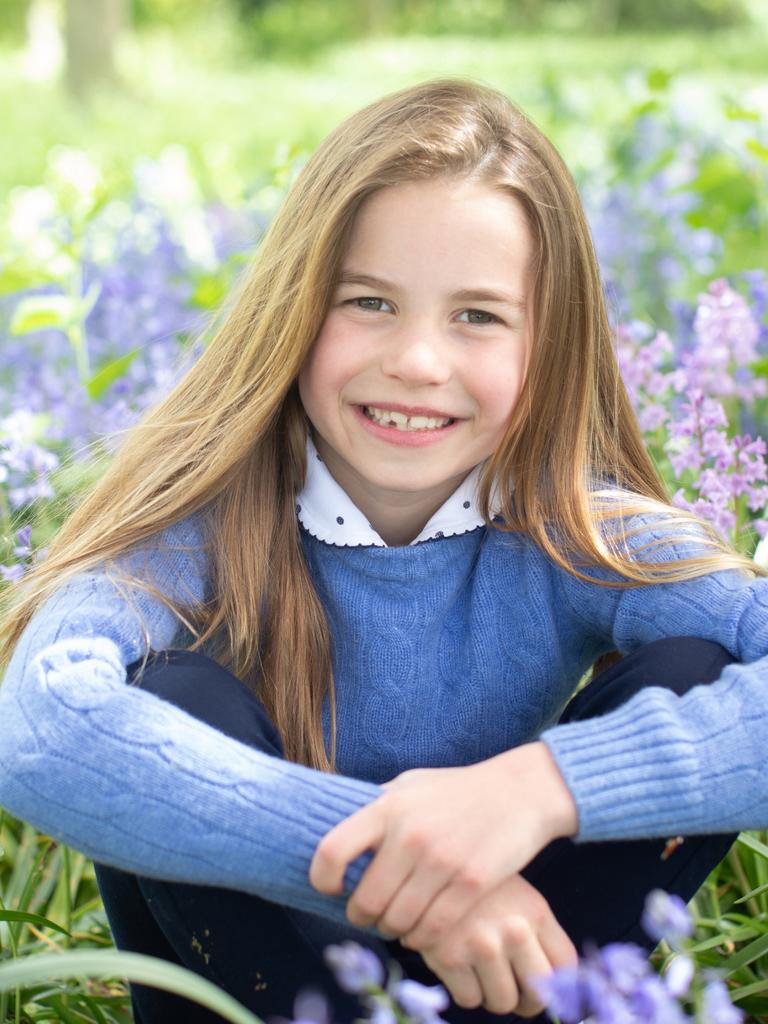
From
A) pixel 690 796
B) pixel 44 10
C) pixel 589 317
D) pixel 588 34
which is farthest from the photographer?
pixel 44 10

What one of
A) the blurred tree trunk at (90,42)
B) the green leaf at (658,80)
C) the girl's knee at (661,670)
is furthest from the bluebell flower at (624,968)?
the blurred tree trunk at (90,42)

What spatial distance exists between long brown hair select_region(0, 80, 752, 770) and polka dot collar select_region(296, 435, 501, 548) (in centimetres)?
2

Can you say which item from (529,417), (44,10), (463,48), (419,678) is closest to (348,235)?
(529,417)

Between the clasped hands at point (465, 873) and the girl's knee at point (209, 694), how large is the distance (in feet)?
0.62

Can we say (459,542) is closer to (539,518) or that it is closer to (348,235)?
(539,518)

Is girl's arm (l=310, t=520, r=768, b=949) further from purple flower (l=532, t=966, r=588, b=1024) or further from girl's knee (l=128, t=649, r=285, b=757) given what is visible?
purple flower (l=532, t=966, r=588, b=1024)

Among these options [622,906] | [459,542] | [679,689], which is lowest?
[622,906]

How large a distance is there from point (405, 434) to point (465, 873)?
0.63 m

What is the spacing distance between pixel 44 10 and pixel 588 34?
37.9ft

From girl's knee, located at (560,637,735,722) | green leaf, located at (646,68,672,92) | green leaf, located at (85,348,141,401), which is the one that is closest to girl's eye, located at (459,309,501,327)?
girl's knee, located at (560,637,735,722)

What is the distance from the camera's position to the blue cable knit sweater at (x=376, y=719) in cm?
Answer: 143

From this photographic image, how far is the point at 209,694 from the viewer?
1.56 metres

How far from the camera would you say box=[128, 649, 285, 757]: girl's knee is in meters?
1.54

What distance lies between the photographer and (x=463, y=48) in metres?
20.3
